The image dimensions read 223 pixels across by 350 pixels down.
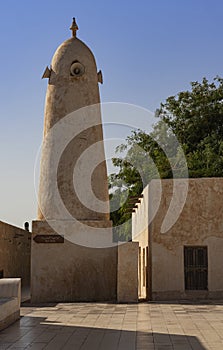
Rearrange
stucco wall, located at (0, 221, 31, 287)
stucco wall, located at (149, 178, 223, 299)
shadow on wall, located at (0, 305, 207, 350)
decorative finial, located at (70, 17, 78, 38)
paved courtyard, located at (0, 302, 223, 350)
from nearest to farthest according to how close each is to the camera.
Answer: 1. shadow on wall, located at (0, 305, 207, 350)
2. paved courtyard, located at (0, 302, 223, 350)
3. stucco wall, located at (149, 178, 223, 299)
4. decorative finial, located at (70, 17, 78, 38)
5. stucco wall, located at (0, 221, 31, 287)

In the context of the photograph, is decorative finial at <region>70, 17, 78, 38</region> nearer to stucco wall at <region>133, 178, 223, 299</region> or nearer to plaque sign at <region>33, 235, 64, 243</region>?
stucco wall at <region>133, 178, 223, 299</region>

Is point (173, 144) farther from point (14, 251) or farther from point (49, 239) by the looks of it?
point (49, 239)

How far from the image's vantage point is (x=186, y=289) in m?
14.4

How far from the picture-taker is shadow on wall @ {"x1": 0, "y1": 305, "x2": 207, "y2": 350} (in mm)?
7754

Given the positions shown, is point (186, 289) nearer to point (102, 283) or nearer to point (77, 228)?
point (102, 283)

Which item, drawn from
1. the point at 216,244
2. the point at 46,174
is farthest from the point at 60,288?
the point at 216,244

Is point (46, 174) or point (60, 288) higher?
point (46, 174)

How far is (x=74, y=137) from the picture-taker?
16.1m

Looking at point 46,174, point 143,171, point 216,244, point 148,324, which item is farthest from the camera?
point 143,171

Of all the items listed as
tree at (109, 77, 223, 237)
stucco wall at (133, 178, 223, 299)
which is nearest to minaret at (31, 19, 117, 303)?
stucco wall at (133, 178, 223, 299)

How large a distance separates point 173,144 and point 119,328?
740 inches

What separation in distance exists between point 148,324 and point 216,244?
5.11m

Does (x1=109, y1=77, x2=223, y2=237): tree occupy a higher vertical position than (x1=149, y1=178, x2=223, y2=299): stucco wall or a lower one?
higher

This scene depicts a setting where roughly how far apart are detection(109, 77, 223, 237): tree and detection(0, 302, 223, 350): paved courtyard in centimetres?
1288
